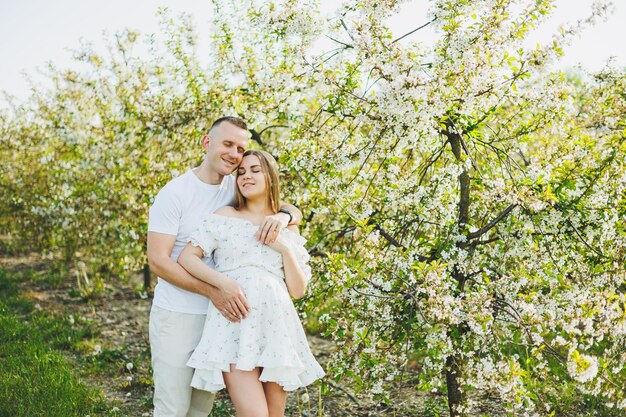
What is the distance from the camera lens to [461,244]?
13.7 feet

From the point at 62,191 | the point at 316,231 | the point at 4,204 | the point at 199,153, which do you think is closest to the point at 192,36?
the point at 199,153

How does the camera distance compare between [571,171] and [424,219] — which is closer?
[571,171]

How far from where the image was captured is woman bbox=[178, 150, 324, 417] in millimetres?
3145

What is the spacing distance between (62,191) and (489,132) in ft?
19.7

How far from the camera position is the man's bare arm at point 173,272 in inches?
127

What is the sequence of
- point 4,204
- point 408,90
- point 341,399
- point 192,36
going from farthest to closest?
point 4,204 → point 192,36 → point 341,399 → point 408,90

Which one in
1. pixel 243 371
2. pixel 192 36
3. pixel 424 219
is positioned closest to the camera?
pixel 243 371

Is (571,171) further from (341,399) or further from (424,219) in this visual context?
(341,399)

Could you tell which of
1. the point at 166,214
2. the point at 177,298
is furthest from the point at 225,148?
the point at 177,298

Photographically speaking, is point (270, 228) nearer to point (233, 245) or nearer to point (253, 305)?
point (233, 245)

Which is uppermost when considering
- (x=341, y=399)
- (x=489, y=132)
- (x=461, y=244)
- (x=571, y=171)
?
(x=489, y=132)

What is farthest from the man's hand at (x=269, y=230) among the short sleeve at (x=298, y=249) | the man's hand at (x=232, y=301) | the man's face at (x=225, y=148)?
the man's face at (x=225, y=148)

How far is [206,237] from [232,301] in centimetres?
41

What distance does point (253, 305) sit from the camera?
3.24m
